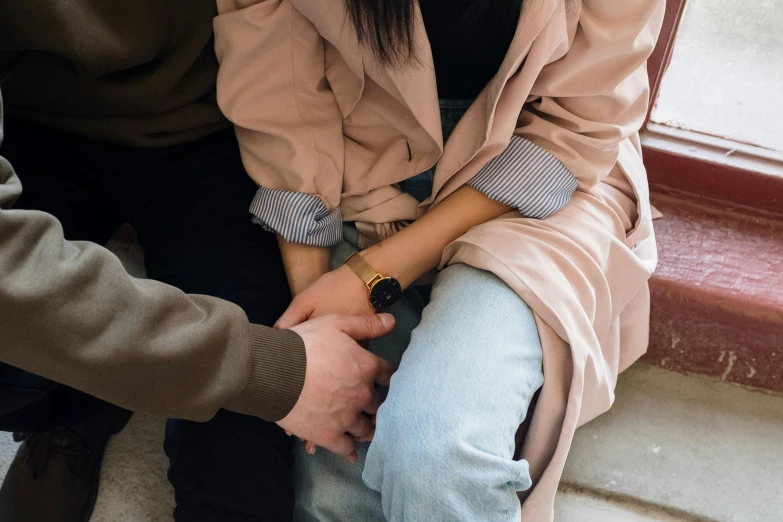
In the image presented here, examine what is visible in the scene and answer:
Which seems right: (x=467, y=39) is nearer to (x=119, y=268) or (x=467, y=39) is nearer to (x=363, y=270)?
(x=363, y=270)

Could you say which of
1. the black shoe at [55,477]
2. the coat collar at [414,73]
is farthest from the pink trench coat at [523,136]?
the black shoe at [55,477]

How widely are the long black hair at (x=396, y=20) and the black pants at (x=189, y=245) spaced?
0.26 metres

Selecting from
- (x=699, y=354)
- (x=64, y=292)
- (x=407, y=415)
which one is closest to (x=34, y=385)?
(x=64, y=292)

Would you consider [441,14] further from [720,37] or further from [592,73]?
[720,37]

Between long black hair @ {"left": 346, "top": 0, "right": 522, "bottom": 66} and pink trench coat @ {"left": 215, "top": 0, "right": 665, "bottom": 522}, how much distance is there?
0.02 m

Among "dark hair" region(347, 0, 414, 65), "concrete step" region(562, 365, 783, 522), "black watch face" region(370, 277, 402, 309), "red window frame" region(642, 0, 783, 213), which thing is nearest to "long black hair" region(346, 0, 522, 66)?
"dark hair" region(347, 0, 414, 65)

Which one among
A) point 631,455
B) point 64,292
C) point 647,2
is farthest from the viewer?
point 631,455

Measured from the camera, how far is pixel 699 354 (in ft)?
3.44

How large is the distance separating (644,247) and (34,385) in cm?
71

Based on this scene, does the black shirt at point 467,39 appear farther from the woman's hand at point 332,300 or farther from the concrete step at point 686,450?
Answer: the concrete step at point 686,450


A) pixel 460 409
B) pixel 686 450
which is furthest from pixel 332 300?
pixel 686 450

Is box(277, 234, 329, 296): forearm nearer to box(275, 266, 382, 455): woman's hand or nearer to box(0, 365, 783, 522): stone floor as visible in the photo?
box(275, 266, 382, 455): woman's hand

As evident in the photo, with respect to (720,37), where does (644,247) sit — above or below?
below

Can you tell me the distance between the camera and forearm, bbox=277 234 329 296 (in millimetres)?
784
